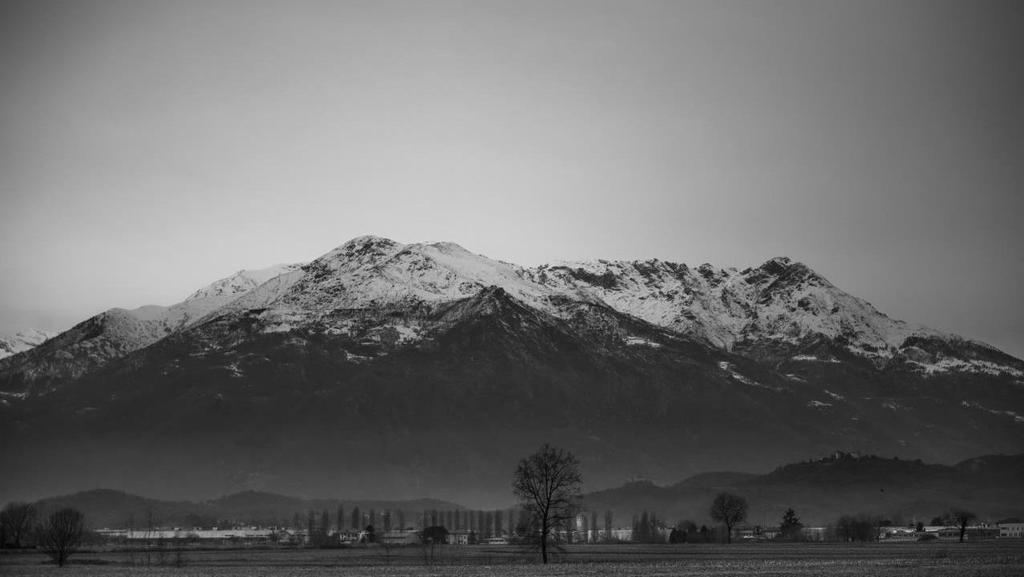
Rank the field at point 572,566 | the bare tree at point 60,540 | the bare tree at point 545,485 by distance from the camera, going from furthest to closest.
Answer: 1. the bare tree at point 60,540
2. the bare tree at point 545,485
3. the field at point 572,566

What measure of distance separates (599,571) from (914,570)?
21.8 m

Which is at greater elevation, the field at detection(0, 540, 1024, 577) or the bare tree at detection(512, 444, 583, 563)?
the bare tree at detection(512, 444, 583, 563)

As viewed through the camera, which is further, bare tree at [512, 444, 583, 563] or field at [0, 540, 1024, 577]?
bare tree at [512, 444, 583, 563]

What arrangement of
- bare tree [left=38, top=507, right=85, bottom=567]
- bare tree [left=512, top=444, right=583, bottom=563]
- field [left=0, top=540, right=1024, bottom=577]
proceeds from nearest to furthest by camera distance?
field [left=0, top=540, right=1024, bottom=577]
bare tree [left=512, top=444, right=583, bottom=563]
bare tree [left=38, top=507, right=85, bottom=567]

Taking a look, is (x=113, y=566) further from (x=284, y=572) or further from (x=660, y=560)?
(x=660, y=560)

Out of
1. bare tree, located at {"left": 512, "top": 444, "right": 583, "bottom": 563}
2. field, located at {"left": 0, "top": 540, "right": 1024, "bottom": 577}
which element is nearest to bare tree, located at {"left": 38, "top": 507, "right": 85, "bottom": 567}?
field, located at {"left": 0, "top": 540, "right": 1024, "bottom": 577}

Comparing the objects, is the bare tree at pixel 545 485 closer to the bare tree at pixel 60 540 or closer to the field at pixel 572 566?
the field at pixel 572 566

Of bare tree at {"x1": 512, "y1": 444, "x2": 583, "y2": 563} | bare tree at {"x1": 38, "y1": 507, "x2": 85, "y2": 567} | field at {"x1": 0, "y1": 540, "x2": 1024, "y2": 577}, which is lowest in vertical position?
field at {"x1": 0, "y1": 540, "x2": 1024, "y2": 577}

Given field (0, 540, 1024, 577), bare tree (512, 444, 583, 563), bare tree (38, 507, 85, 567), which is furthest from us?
bare tree (38, 507, 85, 567)

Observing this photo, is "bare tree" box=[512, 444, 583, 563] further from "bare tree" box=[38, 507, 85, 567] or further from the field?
"bare tree" box=[38, 507, 85, 567]

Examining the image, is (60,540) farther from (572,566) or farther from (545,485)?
(572,566)

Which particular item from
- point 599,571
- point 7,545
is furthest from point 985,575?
point 7,545

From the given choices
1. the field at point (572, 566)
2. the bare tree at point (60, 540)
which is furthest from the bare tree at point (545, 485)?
the bare tree at point (60, 540)

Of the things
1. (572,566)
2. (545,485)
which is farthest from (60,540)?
(572,566)
